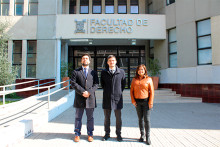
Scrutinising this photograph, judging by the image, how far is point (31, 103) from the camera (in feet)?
26.0

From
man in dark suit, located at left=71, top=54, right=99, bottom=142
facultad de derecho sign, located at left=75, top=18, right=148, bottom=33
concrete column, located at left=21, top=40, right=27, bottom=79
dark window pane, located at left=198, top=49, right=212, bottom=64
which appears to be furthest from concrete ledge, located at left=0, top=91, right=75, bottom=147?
dark window pane, located at left=198, top=49, right=212, bottom=64

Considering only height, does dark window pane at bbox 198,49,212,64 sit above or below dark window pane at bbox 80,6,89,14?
below

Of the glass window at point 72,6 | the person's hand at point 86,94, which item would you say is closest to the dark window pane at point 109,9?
the glass window at point 72,6

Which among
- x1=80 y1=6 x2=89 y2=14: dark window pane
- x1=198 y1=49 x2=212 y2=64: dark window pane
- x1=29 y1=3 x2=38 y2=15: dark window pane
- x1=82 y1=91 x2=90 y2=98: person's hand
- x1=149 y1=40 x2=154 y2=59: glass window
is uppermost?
x1=80 y1=6 x2=89 y2=14: dark window pane

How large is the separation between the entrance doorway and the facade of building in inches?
60.1

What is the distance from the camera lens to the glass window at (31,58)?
1215 centimetres

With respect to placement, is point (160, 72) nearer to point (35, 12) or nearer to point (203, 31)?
point (203, 31)

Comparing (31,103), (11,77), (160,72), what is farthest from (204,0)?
(11,77)

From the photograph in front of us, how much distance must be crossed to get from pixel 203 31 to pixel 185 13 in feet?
5.07

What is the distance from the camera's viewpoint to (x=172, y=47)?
1179 cm

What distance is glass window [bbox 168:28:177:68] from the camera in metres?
11.6

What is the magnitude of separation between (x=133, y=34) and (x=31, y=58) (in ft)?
22.2

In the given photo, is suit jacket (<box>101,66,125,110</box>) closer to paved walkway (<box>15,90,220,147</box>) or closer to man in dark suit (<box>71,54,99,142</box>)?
man in dark suit (<box>71,54,99,142</box>)

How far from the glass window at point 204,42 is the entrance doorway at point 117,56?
198 inches
